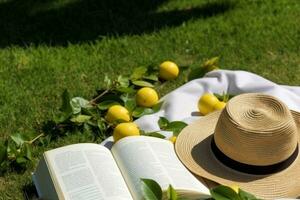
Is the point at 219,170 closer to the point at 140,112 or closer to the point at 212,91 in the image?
the point at 140,112

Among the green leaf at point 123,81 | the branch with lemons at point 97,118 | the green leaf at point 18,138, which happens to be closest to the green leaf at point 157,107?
the branch with lemons at point 97,118

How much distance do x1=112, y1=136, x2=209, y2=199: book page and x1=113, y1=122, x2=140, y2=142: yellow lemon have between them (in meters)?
0.18

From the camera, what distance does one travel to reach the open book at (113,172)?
220 centimetres

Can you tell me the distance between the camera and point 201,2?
4492 mm

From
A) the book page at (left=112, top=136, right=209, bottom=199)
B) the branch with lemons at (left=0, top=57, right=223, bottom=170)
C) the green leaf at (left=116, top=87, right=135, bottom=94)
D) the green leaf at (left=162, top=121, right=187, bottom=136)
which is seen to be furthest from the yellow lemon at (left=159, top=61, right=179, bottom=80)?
the book page at (left=112, top=136, right=209, bottom=199)

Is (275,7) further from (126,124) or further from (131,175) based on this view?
(131,175)

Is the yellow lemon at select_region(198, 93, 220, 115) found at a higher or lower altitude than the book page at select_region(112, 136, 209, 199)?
lower

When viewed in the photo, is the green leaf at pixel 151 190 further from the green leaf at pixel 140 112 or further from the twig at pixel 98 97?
the twig at pixel 98 97

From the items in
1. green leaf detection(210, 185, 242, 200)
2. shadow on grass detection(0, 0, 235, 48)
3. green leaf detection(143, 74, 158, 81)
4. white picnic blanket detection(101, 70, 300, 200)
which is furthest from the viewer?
shadow on grass detection(0, 0, 235, 48)

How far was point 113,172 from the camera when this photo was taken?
2.30m

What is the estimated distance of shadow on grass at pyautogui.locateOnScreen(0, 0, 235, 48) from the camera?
4.00 meters

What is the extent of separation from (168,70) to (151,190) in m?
1.40

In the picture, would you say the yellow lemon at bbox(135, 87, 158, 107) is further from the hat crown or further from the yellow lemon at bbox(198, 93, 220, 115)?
the hat crown

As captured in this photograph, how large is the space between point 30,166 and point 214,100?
919 mm
